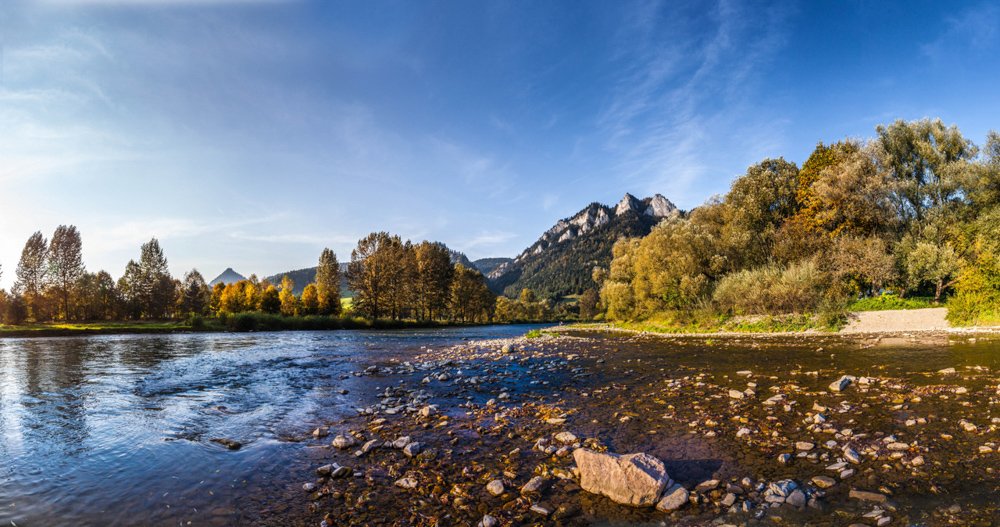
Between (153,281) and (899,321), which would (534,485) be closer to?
(899,321)

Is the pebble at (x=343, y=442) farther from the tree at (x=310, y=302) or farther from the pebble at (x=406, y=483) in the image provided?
the tree at (x=310, y=302)

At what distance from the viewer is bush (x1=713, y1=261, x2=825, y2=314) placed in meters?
27.5

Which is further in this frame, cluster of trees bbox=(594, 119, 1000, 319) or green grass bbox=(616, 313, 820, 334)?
cluster of trees bbox=(594, 119, 1000, 319)

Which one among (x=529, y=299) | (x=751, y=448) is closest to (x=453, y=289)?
(x=529, y=299)

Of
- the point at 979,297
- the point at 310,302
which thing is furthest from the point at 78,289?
the point at 979,297

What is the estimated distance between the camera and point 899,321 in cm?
2389

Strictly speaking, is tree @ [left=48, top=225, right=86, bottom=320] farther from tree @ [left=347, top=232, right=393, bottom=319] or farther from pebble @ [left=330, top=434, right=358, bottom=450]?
pebble @ [left=330, top=434, right=358, bottom=450]

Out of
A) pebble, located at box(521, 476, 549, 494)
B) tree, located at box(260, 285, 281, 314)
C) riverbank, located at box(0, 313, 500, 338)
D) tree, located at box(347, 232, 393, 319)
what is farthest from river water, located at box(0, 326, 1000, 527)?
tree, located at box(260, 285, 281, 314)

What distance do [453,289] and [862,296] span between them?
72.3 m

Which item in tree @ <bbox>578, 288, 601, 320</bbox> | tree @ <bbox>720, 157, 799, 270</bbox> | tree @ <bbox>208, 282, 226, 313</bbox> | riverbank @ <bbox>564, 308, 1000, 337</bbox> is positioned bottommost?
tree @ <bbox>578, 288, 601, 320</bbox>

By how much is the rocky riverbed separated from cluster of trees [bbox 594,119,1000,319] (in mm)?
17547

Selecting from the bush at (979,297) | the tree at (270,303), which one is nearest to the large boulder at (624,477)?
the bush at (979,297)

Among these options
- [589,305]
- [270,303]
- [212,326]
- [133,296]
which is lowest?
[589,305]

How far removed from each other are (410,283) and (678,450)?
2971 inches
